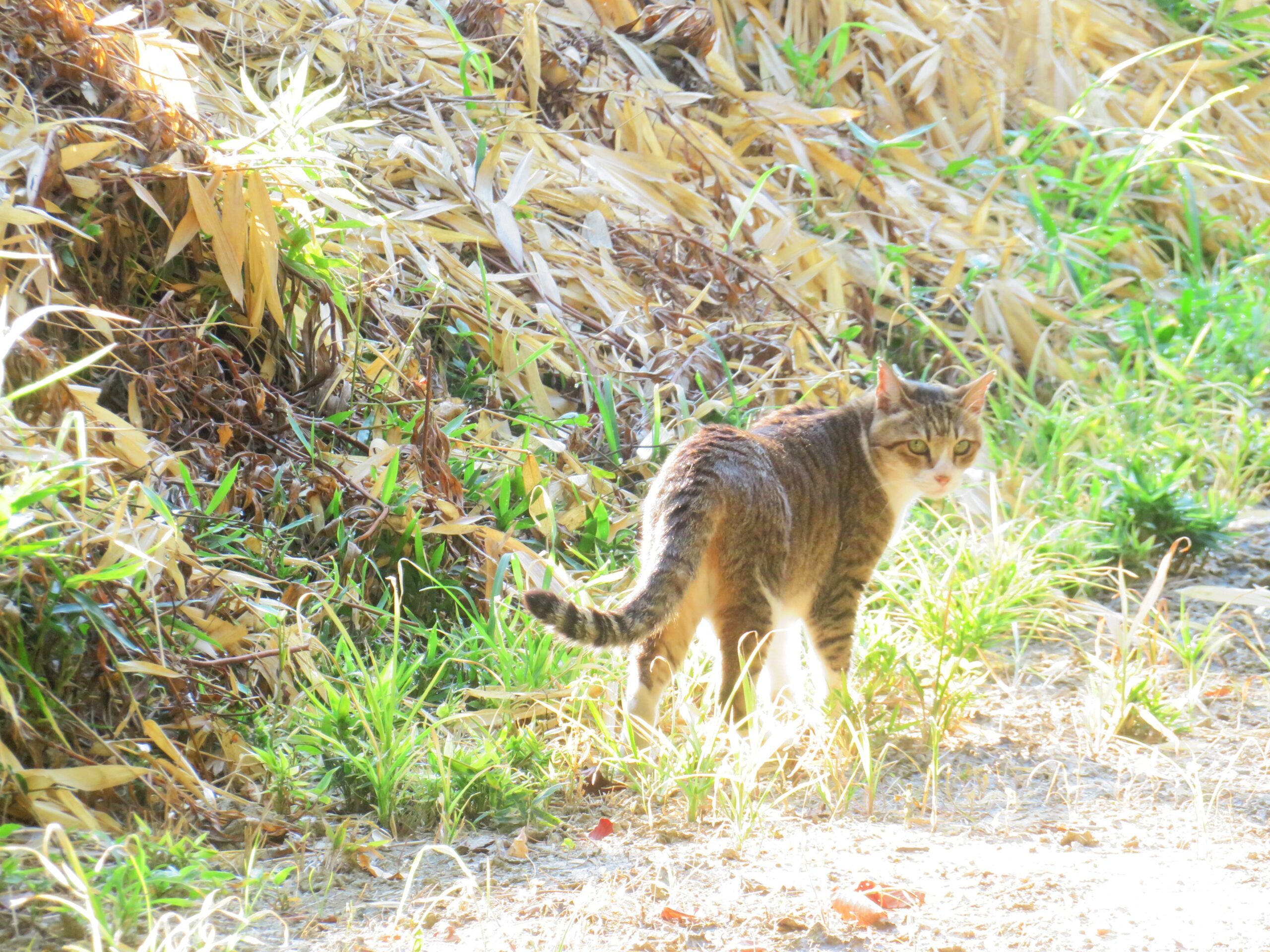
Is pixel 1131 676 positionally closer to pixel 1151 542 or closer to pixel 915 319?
pixel 1151 542

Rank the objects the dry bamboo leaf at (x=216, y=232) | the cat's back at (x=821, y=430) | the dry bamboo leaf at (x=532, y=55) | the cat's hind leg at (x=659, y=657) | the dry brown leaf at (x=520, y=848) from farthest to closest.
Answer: the dry bamboo leaf at (x=532, y=55) < the cat's back at (x=821, y=430) < the dry bamboo leaf at (x=216, y=232) < the cat's hind leg at (x=659, y=657) < the dry brown leaf at (x=520, y=848)

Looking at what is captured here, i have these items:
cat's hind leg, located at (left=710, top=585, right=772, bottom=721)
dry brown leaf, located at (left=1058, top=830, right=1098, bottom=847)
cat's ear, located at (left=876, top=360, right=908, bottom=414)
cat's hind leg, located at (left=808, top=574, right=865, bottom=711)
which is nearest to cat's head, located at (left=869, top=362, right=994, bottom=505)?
cat's ear, located at (left=876, top=360, right=908, bottom=414)

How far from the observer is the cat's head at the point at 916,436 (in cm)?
327

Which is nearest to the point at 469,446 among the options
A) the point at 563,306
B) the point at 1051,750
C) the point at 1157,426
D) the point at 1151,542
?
the point at 563,306

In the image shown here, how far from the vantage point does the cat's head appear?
3270 millimetres

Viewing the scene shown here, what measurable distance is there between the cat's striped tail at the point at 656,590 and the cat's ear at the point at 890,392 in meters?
0.81

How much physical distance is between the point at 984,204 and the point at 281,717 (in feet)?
13.6

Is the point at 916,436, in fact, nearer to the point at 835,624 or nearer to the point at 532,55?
the point at 835,624

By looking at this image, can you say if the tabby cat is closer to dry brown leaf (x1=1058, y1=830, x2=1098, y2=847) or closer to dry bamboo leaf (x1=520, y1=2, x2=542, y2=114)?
dry brown leaf (x1=1058, y1=830, x2=1098, y2=847)

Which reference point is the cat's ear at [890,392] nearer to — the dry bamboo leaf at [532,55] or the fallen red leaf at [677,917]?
the fallen red leaf at [677,917]

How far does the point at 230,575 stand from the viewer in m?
2.61

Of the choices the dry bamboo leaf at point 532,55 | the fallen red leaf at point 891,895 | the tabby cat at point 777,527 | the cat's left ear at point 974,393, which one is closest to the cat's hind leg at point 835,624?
the tabby cat at point 777,527

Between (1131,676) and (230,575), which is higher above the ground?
(230,575)

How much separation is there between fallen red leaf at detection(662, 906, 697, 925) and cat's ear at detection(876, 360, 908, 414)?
1696 mm
